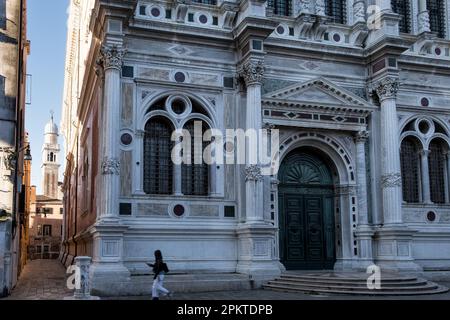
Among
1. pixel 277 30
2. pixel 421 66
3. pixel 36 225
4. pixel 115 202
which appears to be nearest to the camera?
pixel 115 202

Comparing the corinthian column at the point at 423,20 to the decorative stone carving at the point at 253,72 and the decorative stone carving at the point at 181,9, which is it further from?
the decorative stone carving at the point at 181,9

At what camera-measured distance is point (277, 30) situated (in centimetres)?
→ 2278

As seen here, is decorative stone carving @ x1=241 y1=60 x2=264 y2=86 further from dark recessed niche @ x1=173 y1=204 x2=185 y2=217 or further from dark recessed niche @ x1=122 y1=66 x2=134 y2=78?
dark recessed niche @ x1=173 y1=204 x2=185 y2=217

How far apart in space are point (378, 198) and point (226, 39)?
26.0 ft

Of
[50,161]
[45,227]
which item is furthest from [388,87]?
[50,161]

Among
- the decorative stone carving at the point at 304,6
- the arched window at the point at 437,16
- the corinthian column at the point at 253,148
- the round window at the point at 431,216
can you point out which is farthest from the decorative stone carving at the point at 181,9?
the round window at the point at 431,216

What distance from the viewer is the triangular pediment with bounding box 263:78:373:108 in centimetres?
2222

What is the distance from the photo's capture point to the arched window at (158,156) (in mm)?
20891

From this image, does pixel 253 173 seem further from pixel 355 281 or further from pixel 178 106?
pixel 355 281

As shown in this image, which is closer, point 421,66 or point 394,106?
point 394,106
